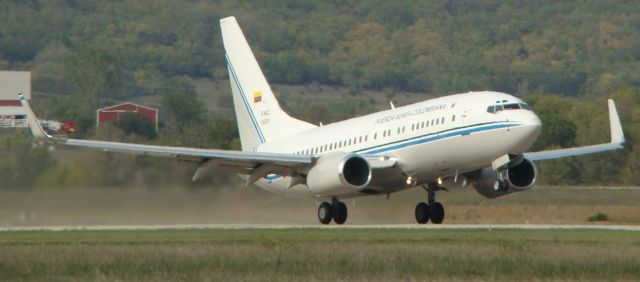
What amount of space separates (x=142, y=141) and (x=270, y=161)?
119 ft

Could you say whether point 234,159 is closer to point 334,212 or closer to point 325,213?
point 325,213

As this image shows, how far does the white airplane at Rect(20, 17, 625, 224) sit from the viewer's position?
41.2 meters

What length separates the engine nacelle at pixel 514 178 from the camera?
43812 mm

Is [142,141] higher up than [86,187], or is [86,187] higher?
[142,141]

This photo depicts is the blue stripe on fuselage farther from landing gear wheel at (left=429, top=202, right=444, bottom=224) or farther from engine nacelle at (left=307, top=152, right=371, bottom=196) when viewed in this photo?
landing gear wheel at (left=429, top=202, right=444, bottom=224)

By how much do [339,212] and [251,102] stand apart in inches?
286

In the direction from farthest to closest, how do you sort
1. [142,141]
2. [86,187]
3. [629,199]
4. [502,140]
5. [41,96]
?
[41,96]
[142,141]
[629,199]
[86,187]
[502,140]

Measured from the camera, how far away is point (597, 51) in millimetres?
191875

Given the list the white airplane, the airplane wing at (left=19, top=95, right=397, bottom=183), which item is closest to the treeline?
the white airplane

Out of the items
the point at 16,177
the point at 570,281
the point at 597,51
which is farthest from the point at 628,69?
the point at 570,281

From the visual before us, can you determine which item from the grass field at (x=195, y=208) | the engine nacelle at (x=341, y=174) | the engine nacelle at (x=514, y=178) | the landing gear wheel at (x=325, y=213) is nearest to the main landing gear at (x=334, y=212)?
the landing gear wheel at (x=325, y=213)

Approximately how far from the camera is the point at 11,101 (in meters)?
108

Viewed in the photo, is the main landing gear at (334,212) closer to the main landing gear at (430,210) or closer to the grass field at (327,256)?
the main landing gear at (430,210)

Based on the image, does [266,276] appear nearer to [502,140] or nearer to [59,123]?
[502,140]
